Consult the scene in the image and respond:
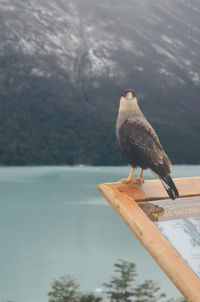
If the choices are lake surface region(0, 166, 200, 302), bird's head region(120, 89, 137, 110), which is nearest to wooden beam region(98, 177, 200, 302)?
bird's head region(120, 89, 137, 110)

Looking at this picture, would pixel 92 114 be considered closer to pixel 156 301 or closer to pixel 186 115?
pixel 186 115

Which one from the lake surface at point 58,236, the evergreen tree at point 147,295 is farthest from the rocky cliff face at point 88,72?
the evergreen tree at point 147,295

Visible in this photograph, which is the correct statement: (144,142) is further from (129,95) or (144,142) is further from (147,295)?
(147,295)

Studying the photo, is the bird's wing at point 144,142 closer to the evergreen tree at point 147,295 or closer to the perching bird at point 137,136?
the perching bird at point 137,136

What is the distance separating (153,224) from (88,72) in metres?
98.7

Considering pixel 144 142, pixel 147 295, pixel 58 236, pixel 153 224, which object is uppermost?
pixel 144 142

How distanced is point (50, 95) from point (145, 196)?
85840 mm

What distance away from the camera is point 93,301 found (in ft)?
58.7

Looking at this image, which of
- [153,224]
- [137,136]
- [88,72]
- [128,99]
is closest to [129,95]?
[128,99]

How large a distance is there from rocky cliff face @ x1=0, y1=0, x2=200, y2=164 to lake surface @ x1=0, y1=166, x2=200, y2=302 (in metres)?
7.21

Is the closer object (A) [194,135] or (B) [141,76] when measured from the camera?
(A) [194,135]

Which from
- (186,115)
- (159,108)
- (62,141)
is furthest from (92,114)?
(186,115)

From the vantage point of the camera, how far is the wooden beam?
1.62 metres

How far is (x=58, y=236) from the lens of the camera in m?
42.9
